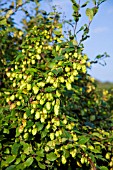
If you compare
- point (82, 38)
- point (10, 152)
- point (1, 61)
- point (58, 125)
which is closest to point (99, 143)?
point (58, 125)

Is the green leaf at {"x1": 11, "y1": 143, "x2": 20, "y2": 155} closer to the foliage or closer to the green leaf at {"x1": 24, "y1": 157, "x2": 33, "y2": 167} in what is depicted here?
the foliage

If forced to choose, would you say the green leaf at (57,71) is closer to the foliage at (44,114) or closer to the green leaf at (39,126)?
the foliage at (44,114)

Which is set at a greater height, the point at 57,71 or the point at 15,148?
the point at 57,71

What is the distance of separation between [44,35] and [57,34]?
19 cm

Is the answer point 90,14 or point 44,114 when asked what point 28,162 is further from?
point 90,14

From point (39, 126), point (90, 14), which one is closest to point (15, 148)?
point (39, 126)

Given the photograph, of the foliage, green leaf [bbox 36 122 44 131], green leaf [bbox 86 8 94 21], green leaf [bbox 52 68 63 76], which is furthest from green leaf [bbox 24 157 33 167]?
green leaf [bbox 86 8 94 21]

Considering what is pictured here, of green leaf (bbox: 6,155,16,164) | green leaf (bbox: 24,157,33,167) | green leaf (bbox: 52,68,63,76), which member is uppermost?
green leaf (bbox: 52,68,63,76)

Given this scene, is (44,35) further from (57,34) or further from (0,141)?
(0,141)

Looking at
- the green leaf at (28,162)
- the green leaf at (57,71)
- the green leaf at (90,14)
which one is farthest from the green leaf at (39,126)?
the green leaf at (90,14)

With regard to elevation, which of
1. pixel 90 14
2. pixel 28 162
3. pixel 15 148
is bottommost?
pixel 28 162

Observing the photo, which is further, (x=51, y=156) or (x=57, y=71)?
(x=51, y=156)

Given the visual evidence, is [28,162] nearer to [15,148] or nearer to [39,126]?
[15,148]

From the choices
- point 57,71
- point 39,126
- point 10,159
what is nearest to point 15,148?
point 10,159
